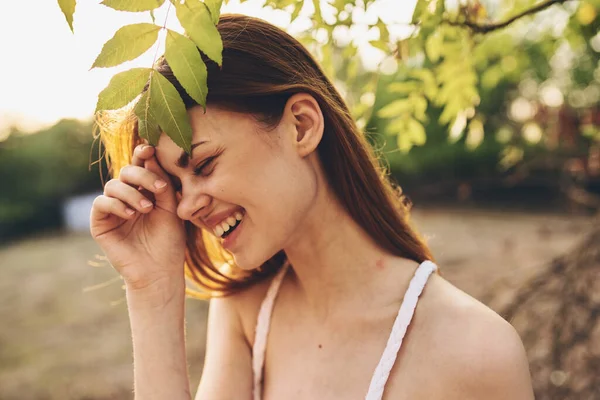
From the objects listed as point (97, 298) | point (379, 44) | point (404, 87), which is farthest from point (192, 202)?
point (97, 298)

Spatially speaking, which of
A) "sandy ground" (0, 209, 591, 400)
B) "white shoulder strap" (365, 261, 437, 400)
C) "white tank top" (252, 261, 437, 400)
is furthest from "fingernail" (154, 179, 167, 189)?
"sandy ground" (0, 209, 591, 400)

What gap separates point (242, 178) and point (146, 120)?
322mm

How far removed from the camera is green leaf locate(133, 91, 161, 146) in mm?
1208

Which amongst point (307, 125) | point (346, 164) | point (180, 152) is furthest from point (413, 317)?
point (180, 152)

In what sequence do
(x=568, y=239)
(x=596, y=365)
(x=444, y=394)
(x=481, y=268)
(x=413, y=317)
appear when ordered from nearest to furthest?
(x=444, y=394) → (x=413, y=317) → (x=596, y=365) → (x=481, y=268) → (x=568, y=239)

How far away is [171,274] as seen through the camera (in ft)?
5.60

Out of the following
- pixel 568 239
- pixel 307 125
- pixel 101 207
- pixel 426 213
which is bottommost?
pixel 426 213

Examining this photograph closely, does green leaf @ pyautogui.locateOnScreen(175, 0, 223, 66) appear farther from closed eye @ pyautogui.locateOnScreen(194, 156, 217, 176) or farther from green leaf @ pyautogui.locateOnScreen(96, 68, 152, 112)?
closed eye @ pyautogui.locateOnScreen(194, 156, 217, 176)

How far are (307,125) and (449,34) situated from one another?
2.61 ft

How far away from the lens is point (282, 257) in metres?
1.95

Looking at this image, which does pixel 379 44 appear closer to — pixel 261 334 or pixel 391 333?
pixel 391 333

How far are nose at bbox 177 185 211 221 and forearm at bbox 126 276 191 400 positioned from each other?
0.27 metres

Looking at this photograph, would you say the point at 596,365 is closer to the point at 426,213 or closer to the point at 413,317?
the point at 413,317

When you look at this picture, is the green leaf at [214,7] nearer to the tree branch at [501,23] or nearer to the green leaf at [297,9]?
the green leaf at [297,9]
